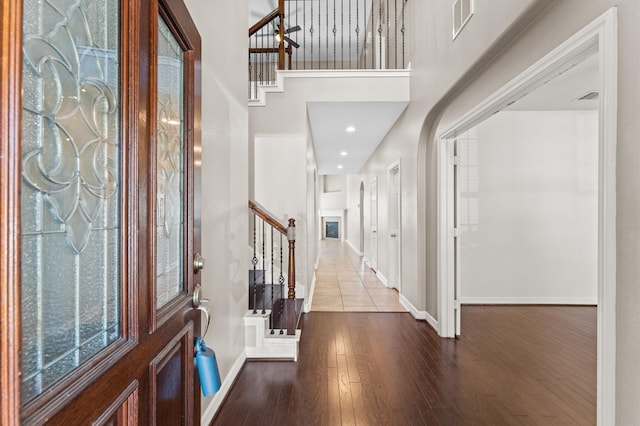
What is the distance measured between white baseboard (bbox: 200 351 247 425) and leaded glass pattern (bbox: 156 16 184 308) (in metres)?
1.08

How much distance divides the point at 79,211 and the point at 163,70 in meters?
0.63

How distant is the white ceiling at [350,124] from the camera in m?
3.98

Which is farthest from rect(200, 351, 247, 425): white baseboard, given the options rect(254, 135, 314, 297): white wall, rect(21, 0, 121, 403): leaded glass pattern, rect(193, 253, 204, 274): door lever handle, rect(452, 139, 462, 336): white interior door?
rect(452, 139, 462, 336): white interior door

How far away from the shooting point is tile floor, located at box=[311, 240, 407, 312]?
4.11m

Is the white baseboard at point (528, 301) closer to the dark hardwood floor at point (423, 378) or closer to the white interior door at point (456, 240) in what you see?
the dark hardwood floor at point (423, 378)

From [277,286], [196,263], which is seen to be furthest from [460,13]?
[277,286]

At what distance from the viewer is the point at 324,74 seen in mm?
3758

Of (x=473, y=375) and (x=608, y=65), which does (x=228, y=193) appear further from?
(x=473, y=375)

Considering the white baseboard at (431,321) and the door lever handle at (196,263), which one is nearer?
the door lever handle at (196,263)

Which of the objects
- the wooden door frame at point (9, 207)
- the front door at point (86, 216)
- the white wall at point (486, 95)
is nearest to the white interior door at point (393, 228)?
the white wall at point (486, 95)

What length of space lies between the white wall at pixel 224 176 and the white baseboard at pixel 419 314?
6.85 feet

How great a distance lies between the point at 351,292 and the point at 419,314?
4.83 ft

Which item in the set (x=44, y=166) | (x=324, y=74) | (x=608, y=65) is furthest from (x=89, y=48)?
(x=324, y=74)

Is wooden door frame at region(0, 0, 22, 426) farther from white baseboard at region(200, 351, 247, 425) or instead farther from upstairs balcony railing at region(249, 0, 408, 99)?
upstairs balcony railing at region(249, 0, 408, 99)
